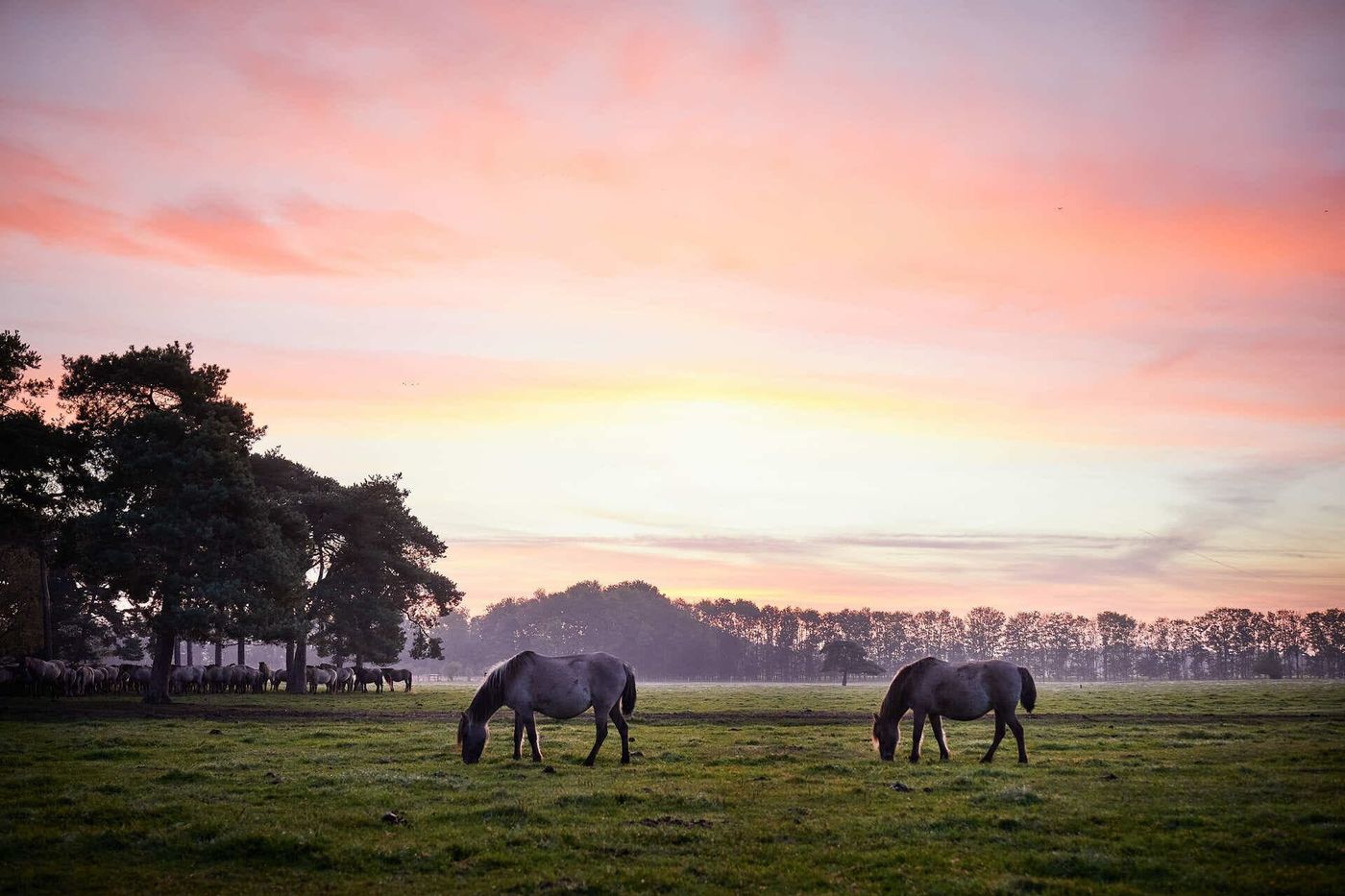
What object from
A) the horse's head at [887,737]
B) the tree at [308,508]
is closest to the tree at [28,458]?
the tree at [308,508]

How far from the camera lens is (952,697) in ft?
71.0

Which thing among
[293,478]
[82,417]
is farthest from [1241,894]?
[293,478]

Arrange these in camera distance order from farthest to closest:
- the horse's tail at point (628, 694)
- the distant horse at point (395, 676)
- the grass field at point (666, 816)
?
1. the distant horse at point (395, 676)
2. the horse's tail at point (628, 694)
3. the grass field at point (666, 816)

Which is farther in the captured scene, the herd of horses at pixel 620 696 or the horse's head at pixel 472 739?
the herd of horses at pixel 620 696

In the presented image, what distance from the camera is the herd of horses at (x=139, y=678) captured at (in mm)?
47562

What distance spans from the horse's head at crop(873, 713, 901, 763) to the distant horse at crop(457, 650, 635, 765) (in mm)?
6242

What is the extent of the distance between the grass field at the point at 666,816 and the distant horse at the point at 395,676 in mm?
46958

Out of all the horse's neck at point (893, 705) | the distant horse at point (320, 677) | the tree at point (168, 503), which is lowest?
the distant horse at point (320, 677)

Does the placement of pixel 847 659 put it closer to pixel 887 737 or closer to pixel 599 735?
pixel 887 737

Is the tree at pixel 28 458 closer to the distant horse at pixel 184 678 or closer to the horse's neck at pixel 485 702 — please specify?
the distant horse at pixel 184 678

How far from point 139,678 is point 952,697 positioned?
54.7 meters

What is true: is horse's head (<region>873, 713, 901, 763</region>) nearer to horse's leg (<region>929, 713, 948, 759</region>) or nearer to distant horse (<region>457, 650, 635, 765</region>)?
horse's leg (<region>929, 713, 948, 759</region>)

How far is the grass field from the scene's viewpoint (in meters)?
10.8

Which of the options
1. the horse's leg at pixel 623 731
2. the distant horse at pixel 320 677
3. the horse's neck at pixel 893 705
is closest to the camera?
the horse's leg at pixel 623 731
